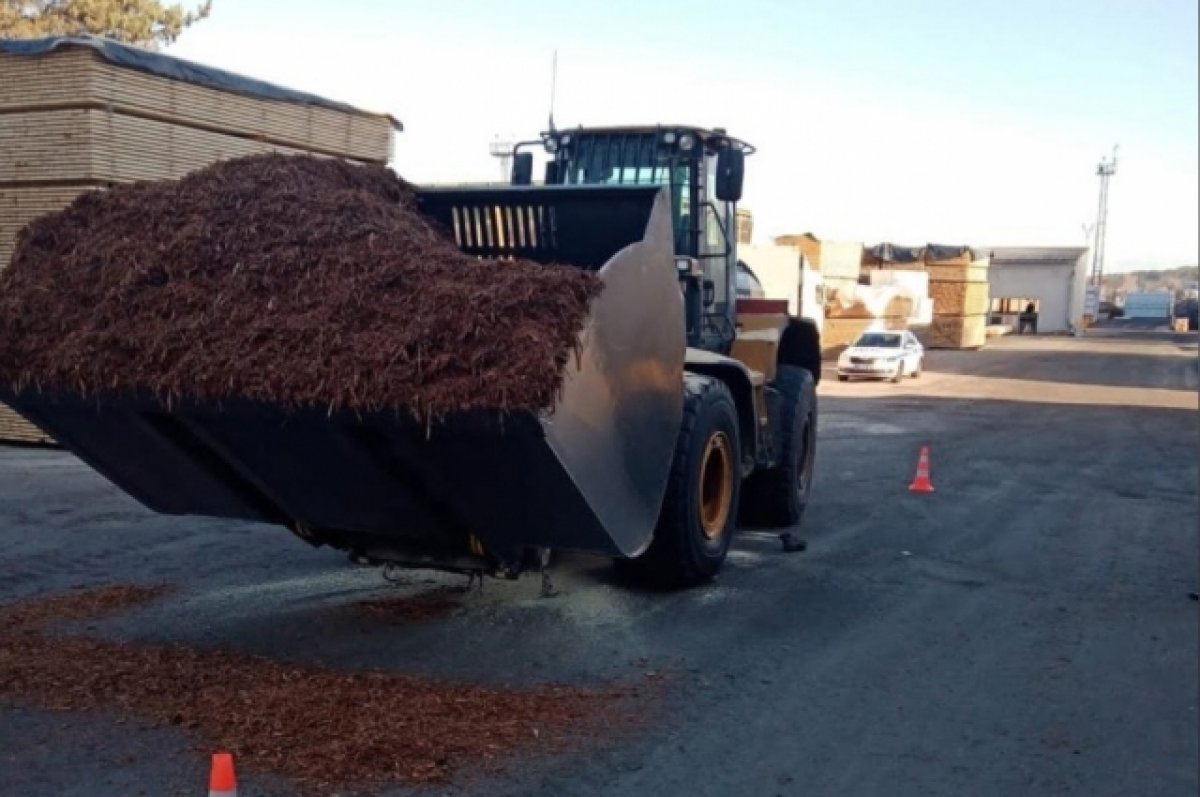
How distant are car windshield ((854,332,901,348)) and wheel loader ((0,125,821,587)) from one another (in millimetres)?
23415

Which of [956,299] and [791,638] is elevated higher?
[956,299]

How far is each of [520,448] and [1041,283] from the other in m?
63.9

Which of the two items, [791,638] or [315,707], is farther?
[791,638]

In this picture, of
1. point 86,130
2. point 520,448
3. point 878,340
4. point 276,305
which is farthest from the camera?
point 878,340

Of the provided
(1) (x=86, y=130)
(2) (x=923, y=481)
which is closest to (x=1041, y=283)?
(2) (x=923, y=481)

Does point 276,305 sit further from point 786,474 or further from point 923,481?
point 923,481

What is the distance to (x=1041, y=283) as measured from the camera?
64250 millimetres

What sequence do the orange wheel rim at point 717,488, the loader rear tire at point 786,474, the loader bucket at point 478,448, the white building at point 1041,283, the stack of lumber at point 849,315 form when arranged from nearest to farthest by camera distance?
the loader bucket at point 478,448 < the orange wheel rim at point 717,488 < the loader rear tire at point 786,474 < the stack of lumber at point 849,315 < the white building at point 1041,283

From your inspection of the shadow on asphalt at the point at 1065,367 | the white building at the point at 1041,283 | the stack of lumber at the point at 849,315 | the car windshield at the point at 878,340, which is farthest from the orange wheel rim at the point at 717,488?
the white building at the point at 1041,283

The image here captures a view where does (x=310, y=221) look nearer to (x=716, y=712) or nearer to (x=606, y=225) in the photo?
(x=606, y=225)

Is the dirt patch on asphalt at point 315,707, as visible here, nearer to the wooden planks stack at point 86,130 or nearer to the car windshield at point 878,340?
the wooden planks stack at point 86,130

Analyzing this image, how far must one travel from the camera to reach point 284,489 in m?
5.83

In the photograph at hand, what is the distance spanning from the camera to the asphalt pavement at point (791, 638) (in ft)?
15.7

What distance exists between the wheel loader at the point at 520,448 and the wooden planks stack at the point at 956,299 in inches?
1520
